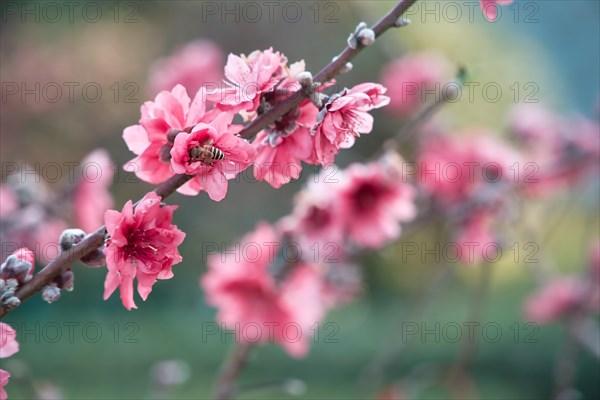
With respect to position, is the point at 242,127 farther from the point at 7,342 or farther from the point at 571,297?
the point at 571,297

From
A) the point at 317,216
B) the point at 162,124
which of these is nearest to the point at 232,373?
the point at 317,216

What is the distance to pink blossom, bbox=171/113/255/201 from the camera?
1.77 feet

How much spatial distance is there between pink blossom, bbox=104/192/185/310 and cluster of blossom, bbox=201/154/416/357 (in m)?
0.53

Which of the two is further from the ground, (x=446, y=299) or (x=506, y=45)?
(x=506, y=45)

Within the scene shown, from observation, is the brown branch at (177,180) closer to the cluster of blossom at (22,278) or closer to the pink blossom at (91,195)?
the cluster of blossom at (22,278)

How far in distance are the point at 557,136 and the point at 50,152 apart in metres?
2.92

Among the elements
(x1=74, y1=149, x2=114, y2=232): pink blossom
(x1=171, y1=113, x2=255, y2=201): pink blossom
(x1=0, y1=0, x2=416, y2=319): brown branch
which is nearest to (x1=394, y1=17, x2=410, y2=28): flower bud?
(x1=0, y1=0, x2=416, y2=319): brown branch

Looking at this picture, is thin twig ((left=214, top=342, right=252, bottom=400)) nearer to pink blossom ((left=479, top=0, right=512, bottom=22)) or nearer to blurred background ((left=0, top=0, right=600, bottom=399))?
pink blossom ((left=479, top=0, right=512, bottom=22))

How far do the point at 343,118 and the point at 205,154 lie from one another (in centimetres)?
11

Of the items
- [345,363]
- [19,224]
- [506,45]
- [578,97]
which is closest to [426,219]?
[19,224]

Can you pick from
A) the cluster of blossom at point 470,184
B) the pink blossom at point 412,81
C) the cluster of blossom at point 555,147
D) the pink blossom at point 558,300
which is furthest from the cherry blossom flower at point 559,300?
the pink blossom at point 412,81

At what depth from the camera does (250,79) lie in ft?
1.86

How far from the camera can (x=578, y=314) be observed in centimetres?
156

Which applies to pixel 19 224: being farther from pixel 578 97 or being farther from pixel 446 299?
pixel 578 97
